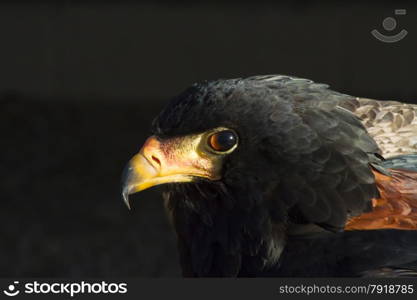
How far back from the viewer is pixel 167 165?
2693mm

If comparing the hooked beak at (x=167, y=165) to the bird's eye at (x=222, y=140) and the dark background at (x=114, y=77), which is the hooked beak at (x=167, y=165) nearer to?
the bird's eye at (x=222, y=140)

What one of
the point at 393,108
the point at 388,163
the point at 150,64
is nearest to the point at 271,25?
the point at 150,64

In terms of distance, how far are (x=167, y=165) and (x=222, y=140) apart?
0.20 m

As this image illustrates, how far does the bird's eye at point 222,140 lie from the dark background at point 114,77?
153 inches

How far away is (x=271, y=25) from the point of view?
797 centimetres

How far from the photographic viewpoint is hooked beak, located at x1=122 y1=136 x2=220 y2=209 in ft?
8.67

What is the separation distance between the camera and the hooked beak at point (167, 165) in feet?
8.67

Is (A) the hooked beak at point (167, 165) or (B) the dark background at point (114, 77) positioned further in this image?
(B) the dark background at point (114, 77)
